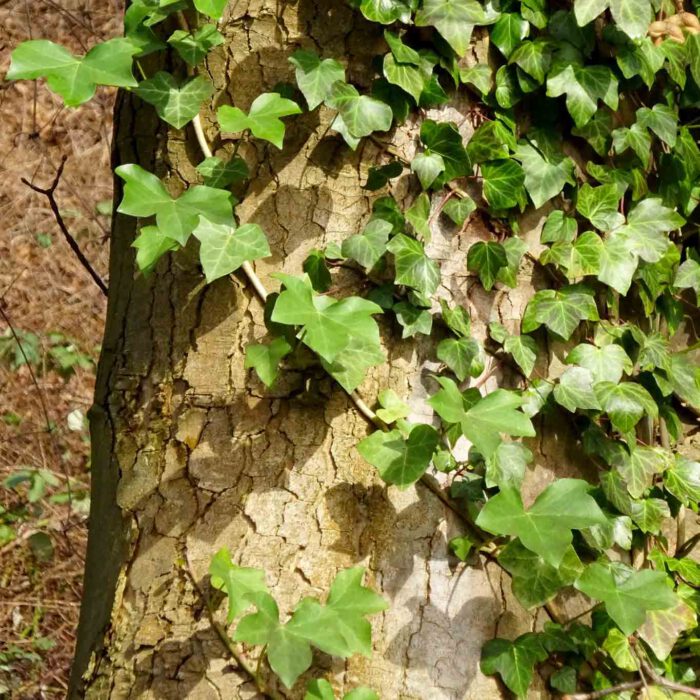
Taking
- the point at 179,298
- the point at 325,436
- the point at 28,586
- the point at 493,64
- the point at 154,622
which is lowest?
the point at 28,586

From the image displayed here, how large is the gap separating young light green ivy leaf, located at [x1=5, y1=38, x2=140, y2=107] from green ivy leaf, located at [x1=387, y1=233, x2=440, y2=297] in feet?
1.55

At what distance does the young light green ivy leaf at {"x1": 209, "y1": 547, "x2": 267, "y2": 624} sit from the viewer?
48.6 inches

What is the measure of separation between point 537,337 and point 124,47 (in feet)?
2.72

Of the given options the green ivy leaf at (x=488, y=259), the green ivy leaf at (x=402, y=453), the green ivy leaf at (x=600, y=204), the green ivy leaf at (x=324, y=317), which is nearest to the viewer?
the green ivy leaf at (x=324, y=317)

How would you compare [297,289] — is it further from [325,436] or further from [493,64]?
[493,64]

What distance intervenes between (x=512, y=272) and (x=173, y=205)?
58 centimetres

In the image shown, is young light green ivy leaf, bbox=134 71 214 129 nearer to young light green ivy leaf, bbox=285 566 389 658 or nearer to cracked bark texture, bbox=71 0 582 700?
cracked bark texture, bbox=71 0 582 700

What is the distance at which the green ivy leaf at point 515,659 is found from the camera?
4.41 ft

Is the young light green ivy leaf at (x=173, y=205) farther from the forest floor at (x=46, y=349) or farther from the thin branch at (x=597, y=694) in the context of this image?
the forest floor at (x=46, y=349)

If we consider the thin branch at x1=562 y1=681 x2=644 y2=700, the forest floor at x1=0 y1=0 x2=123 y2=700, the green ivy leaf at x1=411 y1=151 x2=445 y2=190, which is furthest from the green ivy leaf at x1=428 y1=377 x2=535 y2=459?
the forest floor at x1=0 y1=0 x2=123 y2=700

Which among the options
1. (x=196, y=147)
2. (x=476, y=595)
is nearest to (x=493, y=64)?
(x=196, y=147)

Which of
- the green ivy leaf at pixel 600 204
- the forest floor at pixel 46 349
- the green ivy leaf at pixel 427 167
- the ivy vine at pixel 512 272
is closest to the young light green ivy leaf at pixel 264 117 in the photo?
the ivy vine at pixel 512 272

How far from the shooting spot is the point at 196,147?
4.78 feet

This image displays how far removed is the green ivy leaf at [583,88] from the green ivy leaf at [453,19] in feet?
0.58
